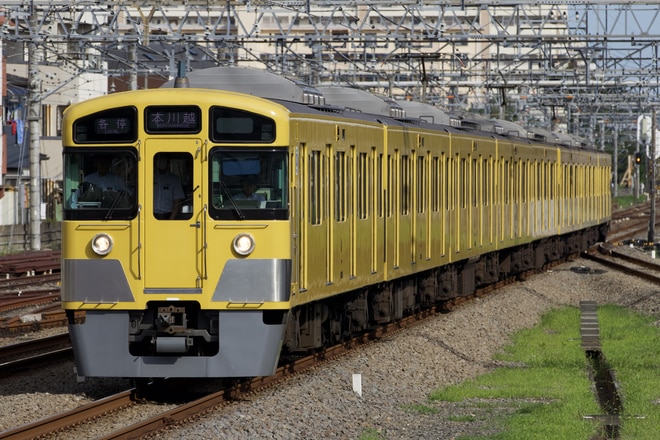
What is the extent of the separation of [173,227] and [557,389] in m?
3.87

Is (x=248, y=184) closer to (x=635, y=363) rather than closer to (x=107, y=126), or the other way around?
(x=107, y=126)

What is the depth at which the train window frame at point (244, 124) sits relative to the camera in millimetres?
11719

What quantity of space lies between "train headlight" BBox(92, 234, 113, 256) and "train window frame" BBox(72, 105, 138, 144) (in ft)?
2.68

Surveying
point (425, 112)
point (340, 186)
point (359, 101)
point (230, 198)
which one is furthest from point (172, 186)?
point (425, 112)

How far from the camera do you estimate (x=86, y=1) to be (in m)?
27.5

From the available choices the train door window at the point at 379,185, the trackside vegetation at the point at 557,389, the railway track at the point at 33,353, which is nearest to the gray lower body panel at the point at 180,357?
the trackside vegetation at the point at 557,389

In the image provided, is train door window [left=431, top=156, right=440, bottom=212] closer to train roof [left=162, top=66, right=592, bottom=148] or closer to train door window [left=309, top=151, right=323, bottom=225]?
train roof [left=162, top=66, right=592, bottom=148]

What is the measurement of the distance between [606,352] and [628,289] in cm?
905

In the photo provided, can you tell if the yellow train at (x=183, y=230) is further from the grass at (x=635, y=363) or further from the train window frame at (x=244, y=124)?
the grass at (x=635, y=363)

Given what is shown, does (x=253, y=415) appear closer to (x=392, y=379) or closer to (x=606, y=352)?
(x=392, y=379)

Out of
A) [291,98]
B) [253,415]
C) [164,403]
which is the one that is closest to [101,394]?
[164,403]

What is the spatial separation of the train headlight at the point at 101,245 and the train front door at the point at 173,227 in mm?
312

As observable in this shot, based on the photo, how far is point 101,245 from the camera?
11617 mm

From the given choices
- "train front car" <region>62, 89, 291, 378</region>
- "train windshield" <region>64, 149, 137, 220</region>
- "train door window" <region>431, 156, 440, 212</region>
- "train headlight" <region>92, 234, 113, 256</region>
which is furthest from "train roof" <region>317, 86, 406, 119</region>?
"train headlight" <region>92, 234, 113, 256</region>
